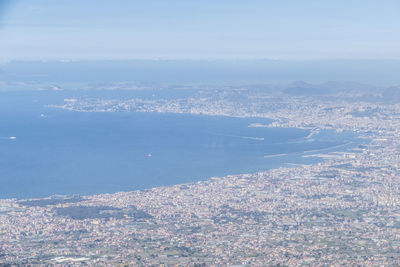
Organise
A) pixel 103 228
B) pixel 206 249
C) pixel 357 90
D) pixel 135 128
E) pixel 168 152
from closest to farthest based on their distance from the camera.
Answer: pixel 206 249 → pixel 103 228 → pixel 168 152 → pixel 135 128 → pixel 357 90

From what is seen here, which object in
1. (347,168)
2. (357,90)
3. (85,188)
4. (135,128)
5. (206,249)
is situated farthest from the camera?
(357,90)

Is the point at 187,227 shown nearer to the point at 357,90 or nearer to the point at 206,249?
the point at 206,249

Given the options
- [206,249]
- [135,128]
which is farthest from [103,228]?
[135,128]

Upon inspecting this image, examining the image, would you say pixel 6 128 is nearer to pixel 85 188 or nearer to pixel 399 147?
pixel 85 188

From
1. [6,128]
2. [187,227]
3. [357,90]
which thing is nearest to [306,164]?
[187,227]

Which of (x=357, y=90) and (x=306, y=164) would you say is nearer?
(x=306, y=164)

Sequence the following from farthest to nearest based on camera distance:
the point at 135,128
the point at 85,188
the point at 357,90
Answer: the point at 357,90 < the point at 135,128 < the point at 85,188
